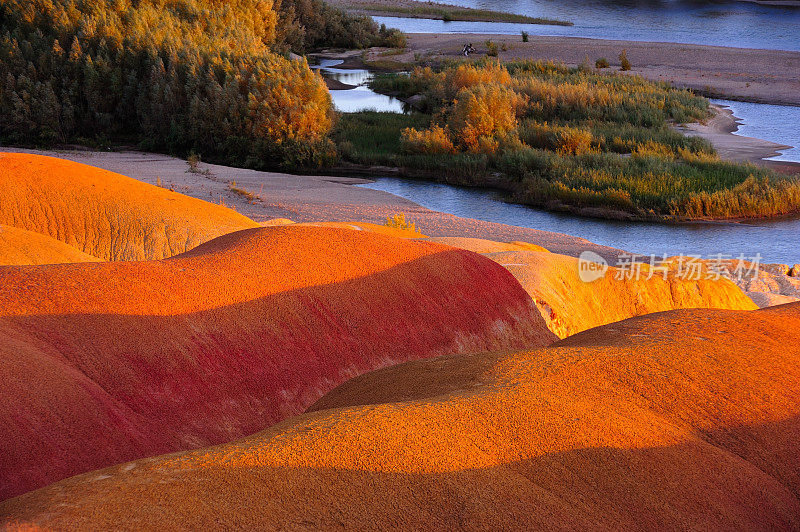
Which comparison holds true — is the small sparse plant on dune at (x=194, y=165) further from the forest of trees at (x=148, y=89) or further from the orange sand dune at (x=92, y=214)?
the orange sand dune at (x=92, y=214)

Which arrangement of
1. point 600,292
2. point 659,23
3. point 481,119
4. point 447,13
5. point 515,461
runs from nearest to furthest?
point 515,461 → point 600,292 → point 481,119 → point 659,23 → point 447,13

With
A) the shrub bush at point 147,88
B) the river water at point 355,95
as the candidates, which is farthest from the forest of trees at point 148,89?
the river water at point 355,95

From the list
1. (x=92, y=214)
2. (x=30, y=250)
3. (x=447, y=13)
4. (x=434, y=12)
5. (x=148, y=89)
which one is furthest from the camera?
(x=434, y=12)

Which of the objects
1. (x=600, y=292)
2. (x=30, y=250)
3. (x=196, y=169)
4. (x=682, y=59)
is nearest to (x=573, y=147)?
(x=196, y=169)

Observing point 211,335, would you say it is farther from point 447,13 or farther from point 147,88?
point 447,13

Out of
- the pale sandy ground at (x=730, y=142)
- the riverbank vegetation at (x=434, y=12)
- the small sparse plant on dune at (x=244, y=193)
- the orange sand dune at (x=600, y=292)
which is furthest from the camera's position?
the riverbank vegetation at (x=434, y=12)
